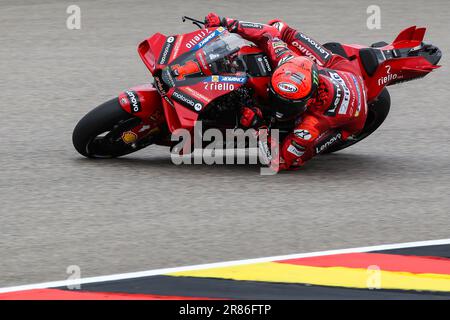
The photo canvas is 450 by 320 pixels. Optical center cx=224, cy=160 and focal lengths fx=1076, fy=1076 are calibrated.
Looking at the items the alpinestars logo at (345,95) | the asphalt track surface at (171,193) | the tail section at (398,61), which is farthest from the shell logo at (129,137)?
the tail section at (398,61)

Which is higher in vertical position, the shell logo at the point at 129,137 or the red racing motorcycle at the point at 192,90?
the red racing motorcycle at the point at 192,90

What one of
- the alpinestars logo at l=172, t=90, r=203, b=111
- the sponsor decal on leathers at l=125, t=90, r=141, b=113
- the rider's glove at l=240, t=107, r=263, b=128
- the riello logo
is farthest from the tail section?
the sponsor decal on leathers at l=125, t=90, r=141, b=113

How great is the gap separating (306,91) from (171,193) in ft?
3.78

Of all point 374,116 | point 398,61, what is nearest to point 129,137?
point 374,116

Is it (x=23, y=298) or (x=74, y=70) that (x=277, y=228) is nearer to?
(x=23, y=298)

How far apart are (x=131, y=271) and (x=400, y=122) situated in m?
4.21

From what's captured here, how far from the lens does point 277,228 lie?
21.7 ft

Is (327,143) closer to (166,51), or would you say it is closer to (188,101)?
(188,101)

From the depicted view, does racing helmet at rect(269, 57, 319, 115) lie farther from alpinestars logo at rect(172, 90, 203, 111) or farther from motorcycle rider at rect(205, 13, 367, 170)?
alpinestars logo at rect(172, 90, 203, 111)

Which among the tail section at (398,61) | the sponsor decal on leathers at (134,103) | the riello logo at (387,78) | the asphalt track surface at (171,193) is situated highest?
the tail section at (398,61)

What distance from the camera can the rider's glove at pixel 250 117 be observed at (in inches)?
292

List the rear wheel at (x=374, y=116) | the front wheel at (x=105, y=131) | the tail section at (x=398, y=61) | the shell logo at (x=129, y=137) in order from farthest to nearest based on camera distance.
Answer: the rear wheel at (x=374, y=116), the tail section at (x=398, y=61), the shell logo at (x=129, y=137), the front wheel at (x=105, y=131)

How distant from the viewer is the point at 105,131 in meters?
7.77

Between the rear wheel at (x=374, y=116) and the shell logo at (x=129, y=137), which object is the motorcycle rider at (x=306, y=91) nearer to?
the rear wheel at (x=374, y=116)
